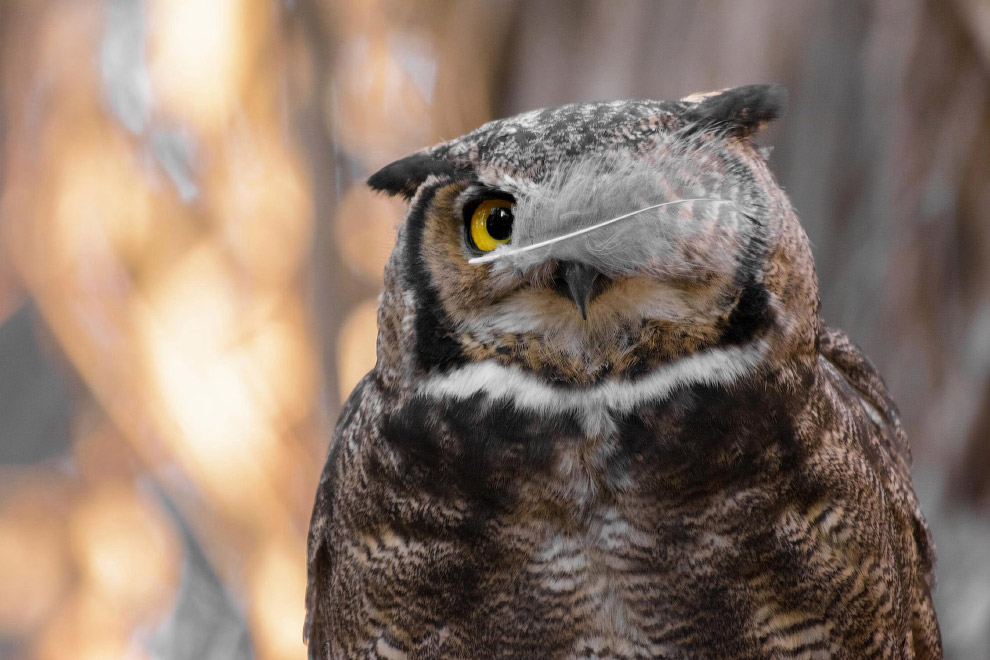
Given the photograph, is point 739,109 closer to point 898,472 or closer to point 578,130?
point 578,130

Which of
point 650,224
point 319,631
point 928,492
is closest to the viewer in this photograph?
point 650,224

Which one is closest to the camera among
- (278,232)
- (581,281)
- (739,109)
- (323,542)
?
(581,281)

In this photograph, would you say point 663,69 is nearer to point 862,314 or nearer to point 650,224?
point 862,314

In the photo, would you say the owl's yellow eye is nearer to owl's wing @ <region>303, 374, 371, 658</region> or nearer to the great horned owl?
the great horned owl

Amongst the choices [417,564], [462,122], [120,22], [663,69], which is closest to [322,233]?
[462,122]

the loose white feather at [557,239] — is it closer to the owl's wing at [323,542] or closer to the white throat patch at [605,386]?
the white throat patch at [605,386]

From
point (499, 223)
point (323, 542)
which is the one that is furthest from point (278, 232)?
point (499, 223)

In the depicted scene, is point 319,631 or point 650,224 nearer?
point 650,224

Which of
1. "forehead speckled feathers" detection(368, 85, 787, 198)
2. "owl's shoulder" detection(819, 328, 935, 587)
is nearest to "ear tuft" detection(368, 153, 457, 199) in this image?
"forehead speckled feathers" detection(368, 85, 787, 198)
